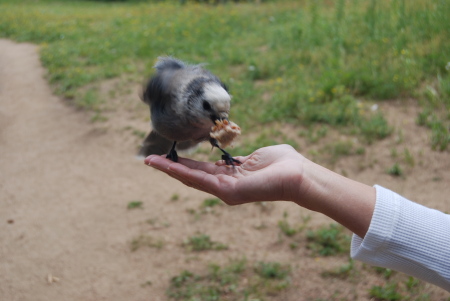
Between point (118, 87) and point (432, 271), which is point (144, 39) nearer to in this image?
point (118, 87)

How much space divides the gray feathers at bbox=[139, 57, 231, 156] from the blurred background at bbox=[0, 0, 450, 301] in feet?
4.39

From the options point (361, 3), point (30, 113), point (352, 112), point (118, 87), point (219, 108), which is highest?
point (361, 3)

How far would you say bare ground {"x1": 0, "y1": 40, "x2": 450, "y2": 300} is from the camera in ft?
11.2

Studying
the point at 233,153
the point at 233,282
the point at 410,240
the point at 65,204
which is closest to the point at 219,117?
the point at 410,240

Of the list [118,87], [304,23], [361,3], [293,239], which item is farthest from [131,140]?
[361,3]

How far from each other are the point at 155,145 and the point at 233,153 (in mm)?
1550

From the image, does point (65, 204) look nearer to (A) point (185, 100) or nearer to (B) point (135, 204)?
(B) point (135, 204)

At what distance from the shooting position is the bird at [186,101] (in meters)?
2.36

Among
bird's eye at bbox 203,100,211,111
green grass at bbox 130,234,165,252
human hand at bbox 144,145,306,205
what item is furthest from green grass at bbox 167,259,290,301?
bird's eye at bbox 203,100,211,111

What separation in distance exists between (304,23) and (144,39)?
318 cm

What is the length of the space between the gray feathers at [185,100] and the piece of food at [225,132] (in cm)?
8

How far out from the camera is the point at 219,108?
7.62 feet

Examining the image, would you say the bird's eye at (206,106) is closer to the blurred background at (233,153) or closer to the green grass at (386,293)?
the blurred background at (233,153)

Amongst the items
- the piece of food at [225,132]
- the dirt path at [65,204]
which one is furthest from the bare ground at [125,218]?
the piece of food at [225,132]
